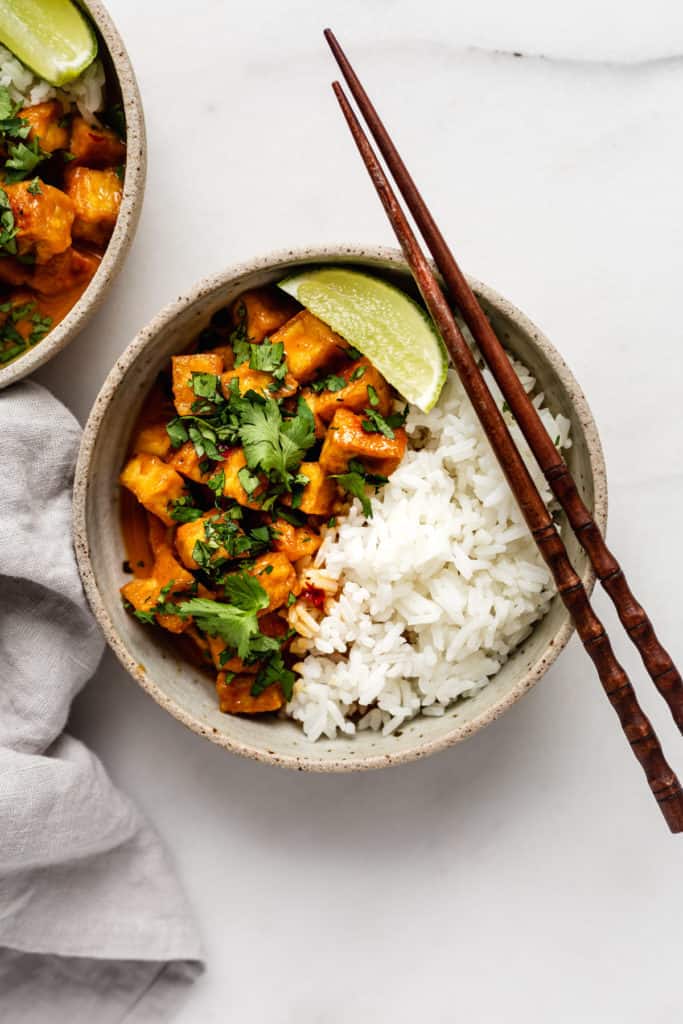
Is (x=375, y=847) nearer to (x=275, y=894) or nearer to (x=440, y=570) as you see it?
(x=275, y=894)

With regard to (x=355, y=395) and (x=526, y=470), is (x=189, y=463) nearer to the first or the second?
(x=355, y=395)

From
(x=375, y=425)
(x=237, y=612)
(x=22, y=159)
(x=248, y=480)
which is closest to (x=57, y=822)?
(x=237, y=612)

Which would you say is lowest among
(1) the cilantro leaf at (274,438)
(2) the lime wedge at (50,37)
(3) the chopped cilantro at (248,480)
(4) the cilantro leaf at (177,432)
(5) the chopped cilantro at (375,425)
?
(3) the chopped cilantro at (248,480)

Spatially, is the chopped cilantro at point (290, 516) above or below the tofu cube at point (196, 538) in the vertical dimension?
above

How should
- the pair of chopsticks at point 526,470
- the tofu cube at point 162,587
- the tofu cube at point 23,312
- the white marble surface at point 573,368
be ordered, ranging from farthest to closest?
the white marble surface at point 573,368 → the tofu cube at point 23,312 → the tofu cube at point 162,587 → the pair of chopsticks at point 526,470

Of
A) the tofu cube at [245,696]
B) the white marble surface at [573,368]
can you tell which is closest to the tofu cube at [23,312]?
the white marble surface at [573,368]

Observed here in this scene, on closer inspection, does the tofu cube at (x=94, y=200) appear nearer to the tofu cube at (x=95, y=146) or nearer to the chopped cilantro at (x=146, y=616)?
the tofu cube at (x=95, y=146)

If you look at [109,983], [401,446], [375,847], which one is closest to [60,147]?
[401,446]
